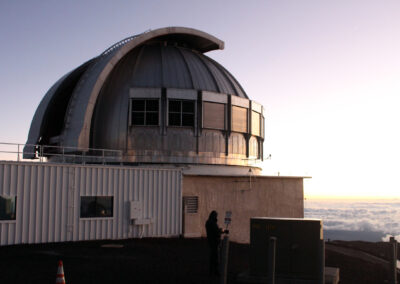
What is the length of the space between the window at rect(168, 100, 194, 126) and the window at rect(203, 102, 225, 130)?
805 mm

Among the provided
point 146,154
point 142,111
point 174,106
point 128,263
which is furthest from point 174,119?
point 128,263

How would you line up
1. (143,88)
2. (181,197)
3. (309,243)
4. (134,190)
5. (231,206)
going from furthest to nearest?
1. (143,88)
2. (231,206)
3. (181,197)
4. (134,190)
5. (309,243)

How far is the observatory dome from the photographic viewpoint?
26047 millimetres

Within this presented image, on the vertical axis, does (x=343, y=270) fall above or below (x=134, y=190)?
below

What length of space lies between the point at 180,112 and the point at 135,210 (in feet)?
25.2

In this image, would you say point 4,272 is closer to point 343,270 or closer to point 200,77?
point 343,270

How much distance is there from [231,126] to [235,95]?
249cm

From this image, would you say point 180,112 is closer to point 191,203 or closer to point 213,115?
point 213,115

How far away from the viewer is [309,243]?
11.8 m

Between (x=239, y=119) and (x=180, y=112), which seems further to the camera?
(x=239, y=119)

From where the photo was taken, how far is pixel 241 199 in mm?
24906

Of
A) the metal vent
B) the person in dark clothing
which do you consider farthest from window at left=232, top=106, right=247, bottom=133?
the person in dark clothing

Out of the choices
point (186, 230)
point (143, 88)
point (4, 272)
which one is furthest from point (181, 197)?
point (4, 272)

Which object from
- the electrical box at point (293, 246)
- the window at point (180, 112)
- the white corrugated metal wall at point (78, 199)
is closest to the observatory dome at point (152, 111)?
the window at point (180, 112)
